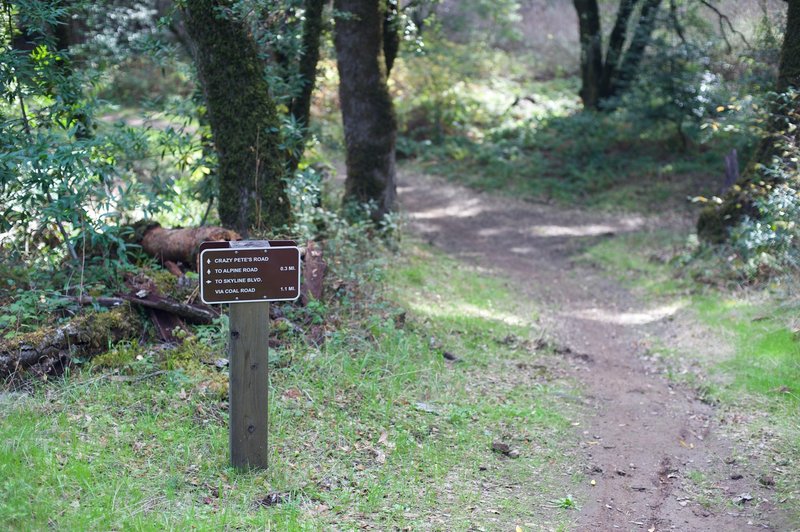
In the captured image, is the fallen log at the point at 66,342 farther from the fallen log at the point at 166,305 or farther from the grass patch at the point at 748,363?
the grass patch at the point at 748,363

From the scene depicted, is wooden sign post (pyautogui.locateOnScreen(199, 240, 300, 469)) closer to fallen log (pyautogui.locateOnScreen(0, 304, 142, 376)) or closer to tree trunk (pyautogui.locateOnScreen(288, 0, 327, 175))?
fallen log (pyautogui.locateOnScreen(0, 304, 142, 376))

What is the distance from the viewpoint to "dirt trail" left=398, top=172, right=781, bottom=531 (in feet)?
18.8

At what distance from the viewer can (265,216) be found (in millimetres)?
8734

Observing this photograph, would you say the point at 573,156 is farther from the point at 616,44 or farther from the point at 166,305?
the point at 166,305

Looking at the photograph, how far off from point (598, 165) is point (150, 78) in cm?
1517

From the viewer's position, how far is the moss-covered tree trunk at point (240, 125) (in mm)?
8531

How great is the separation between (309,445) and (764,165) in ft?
30.1

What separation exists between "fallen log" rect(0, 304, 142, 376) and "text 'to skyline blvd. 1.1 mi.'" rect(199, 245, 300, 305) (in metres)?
1.99

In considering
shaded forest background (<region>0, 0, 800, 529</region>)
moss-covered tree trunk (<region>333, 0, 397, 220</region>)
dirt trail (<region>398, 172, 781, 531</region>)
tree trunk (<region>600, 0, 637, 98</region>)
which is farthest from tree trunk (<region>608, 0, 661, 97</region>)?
moss-covered tree trunk (<region>333, 0, 397, 220</region>)

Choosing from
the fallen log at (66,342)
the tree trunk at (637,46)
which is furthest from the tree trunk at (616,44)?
the fallen log at (66,342)

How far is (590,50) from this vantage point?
2386 cm

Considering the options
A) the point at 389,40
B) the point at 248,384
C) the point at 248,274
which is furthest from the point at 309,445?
the point at 389,40

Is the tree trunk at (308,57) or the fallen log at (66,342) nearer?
the fallen log at (66,342)

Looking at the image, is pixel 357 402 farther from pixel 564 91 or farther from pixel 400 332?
pixel 564 91
